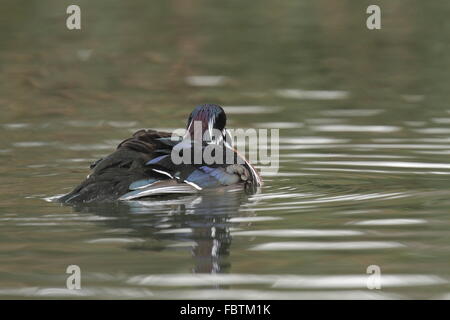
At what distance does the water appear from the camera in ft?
29.1

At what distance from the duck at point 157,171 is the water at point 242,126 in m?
0.20

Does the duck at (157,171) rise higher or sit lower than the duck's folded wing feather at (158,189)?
higher

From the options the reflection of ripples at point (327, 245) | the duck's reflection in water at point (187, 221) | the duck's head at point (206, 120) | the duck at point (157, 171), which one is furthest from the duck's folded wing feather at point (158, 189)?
the reflection of ripples at point (327, 245)

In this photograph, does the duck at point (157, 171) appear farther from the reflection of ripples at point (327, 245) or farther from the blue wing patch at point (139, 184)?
the reflection of ripples at point (327, 245)

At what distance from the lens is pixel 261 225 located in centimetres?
1046

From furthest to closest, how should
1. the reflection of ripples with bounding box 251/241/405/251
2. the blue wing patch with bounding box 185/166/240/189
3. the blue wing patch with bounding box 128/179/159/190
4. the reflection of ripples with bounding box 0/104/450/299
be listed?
the blue wing patch with bounding box 185/166/240/189 < the blue wing patch with bounding box 128/179/159/190 < the reflection of ripples with bounding box 251/241/405/251 < the reflection of ripples with bounding box 0/104/450/299

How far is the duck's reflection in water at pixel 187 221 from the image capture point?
947 cm

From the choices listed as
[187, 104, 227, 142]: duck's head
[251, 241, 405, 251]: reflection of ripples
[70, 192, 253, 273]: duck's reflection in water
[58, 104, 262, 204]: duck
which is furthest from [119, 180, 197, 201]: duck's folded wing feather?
[251, 241, 405, 251]: reflection of ripples

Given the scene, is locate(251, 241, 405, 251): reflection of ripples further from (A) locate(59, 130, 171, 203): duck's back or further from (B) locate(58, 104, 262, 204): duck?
(A) locate(59, 130, 171, 203): duck's back

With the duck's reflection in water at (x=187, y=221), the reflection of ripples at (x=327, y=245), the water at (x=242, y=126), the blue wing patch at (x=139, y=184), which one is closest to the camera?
the water at (x=242, y=126)

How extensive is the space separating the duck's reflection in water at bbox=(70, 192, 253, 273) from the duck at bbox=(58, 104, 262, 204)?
0.12 metres

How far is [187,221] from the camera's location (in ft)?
35.0

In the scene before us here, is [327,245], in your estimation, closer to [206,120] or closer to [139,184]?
[139,184]

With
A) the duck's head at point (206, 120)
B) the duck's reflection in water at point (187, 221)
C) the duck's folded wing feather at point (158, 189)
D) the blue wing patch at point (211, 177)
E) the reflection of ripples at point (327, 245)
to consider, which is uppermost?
the duck's head at point (206, 120)
